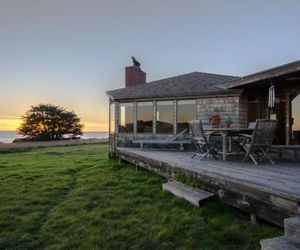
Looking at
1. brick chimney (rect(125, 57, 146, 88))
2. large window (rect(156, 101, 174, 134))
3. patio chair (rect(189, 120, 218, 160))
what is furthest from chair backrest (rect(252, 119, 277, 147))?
brick chimney (rect(125, 57, 146, 88))

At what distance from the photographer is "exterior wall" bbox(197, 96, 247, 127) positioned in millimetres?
10422

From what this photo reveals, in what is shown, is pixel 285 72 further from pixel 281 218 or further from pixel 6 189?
pixel 6 189

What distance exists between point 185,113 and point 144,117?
1645 mm

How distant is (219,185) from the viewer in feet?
15.5

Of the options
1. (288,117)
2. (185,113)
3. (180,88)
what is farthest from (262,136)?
(180,88)

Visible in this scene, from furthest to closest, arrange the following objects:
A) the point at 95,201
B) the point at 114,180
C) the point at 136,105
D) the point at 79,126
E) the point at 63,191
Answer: the point at 79,126 → the point at 136,105 → the point at 114,180 → the point at 63,191 → the point at 95,201

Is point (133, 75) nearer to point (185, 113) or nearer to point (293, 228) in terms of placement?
point (185, 113)

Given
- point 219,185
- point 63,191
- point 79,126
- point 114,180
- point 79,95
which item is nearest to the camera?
point 219,185

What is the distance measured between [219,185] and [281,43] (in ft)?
47.5

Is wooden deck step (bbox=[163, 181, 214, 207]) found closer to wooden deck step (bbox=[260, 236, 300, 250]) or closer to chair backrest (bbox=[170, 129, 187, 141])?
wooden deck step (bbox=[260, 236, 300, 250])

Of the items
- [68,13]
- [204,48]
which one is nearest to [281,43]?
[204,48]

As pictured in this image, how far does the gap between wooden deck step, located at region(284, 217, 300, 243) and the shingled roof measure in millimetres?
6770

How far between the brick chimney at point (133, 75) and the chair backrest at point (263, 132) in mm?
10149

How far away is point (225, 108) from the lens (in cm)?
1066
